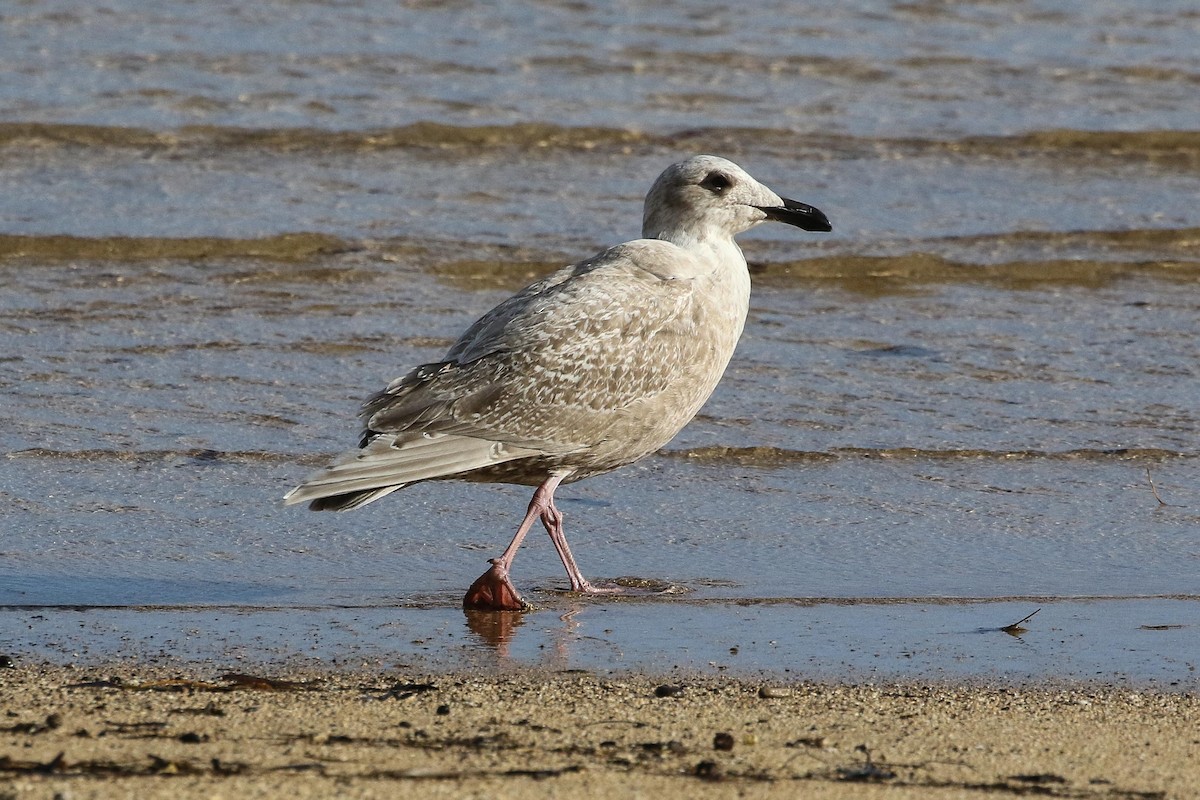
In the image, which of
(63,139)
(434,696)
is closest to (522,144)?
(63,139)

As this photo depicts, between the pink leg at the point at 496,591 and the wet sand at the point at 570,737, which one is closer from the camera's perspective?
the wet sand at the point at 570,737

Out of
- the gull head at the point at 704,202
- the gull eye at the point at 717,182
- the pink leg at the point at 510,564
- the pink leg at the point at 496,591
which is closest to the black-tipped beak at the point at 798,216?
the gull head at the point at 704,202

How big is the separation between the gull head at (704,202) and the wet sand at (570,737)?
208 cm

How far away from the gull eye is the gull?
0.28 m

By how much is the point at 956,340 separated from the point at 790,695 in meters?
5.38

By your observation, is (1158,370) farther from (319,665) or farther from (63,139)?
(63,139)

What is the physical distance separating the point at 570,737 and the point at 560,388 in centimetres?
187

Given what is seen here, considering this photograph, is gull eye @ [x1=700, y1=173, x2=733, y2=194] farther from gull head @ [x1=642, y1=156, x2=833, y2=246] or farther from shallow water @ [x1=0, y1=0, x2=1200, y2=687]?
shallow water @ [x1=0, y1=0, x2=1200, y2=687]

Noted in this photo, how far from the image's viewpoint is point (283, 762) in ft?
13.3

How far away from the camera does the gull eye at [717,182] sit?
6.61 metres

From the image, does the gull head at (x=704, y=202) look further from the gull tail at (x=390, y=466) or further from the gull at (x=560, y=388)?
the gull tail at (x=390, y=466)

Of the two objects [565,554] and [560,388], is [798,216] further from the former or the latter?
[565,554]

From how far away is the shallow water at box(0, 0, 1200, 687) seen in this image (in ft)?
19.1

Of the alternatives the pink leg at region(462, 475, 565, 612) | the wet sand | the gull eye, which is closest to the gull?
the pink leg at region(462, 475, 565, 612)
